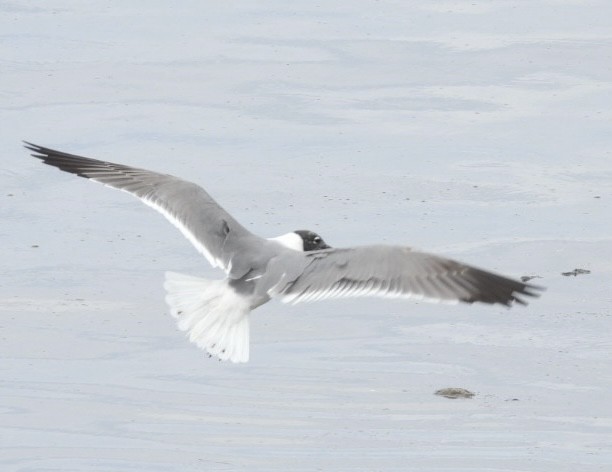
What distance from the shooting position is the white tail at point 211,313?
6.32m

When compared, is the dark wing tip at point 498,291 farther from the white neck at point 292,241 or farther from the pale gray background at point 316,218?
the white neck at point 292,241

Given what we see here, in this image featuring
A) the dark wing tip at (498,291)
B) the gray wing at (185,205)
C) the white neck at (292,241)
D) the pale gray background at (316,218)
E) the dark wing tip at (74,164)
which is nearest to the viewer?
the dark wing tip at (498,291)

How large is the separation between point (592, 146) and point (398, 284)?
3.00 metres

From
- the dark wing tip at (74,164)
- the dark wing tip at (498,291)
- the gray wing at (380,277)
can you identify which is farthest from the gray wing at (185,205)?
the dark wing tip at (498,291)

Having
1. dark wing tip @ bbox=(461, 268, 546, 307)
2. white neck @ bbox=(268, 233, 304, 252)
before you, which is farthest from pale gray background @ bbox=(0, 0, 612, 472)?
dark wing tip @ bbox=(461, 268, 546, 307)

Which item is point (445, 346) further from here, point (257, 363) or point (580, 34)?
point (580, 34)

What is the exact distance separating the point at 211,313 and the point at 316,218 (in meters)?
1.73

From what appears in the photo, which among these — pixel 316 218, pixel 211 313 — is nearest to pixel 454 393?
pixel 211 313

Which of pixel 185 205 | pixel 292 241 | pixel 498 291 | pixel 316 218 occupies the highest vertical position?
pixel 316 218

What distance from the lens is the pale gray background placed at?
20.3 feet

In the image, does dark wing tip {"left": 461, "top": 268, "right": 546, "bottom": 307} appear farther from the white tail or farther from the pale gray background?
the white tail

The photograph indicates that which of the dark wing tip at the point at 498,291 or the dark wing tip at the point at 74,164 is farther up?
the dark wing tip at the point at 74,164

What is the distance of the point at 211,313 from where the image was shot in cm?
642

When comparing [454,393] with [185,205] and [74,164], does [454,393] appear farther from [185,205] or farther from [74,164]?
[74,164]
